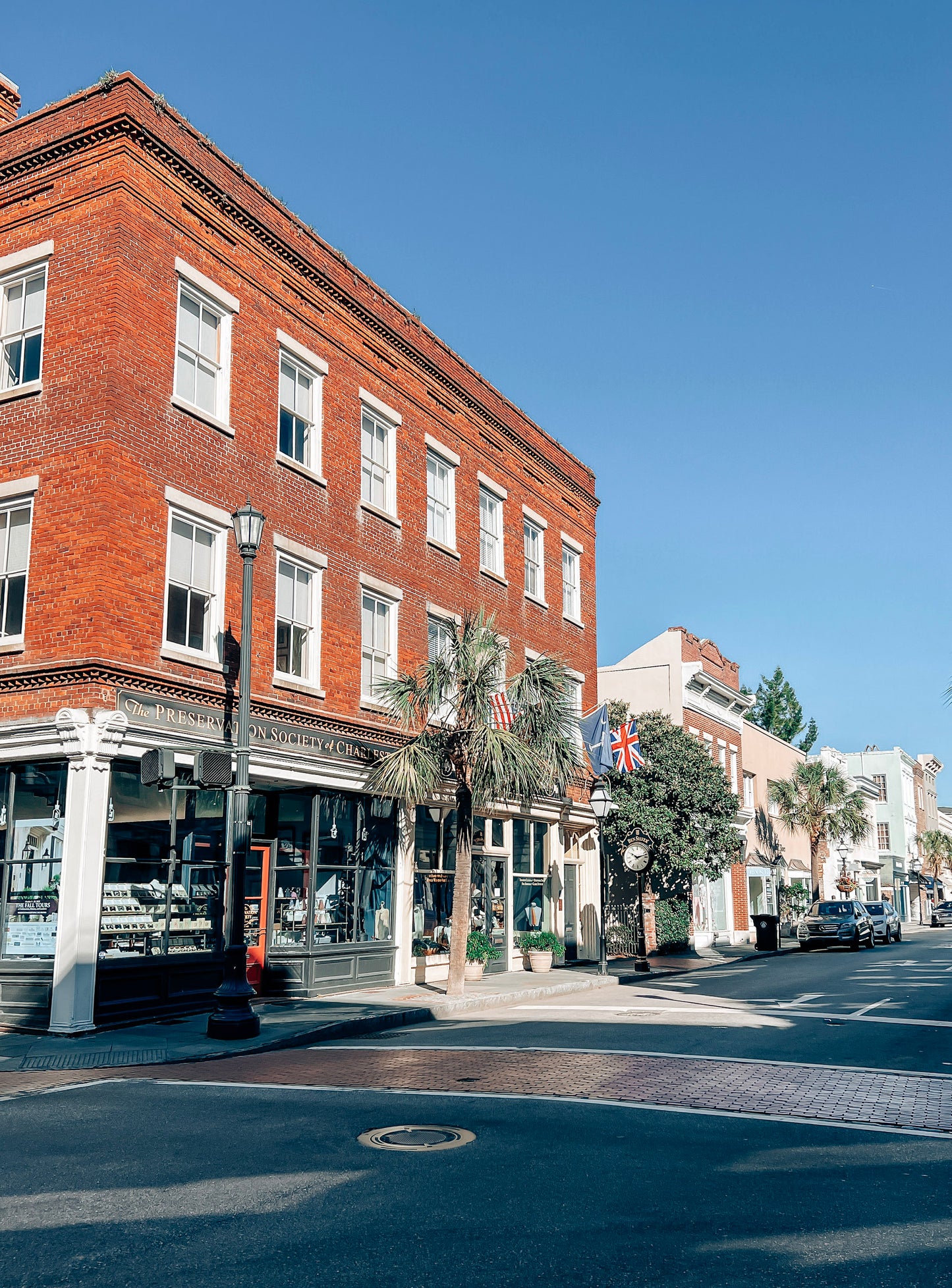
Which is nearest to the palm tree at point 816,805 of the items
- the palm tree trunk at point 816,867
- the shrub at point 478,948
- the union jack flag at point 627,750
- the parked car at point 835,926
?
the palm tree trunk at point 816,867

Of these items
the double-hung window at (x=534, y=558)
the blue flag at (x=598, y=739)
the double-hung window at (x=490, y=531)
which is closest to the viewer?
the double-hung window at (x=490, y=531)

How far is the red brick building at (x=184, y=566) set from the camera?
15062 millimetres

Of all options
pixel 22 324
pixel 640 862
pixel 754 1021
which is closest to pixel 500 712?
pixel 754 1021

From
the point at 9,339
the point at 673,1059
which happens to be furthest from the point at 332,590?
the point at 673,1059

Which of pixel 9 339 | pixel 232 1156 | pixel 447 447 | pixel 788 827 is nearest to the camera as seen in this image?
pixel 232 1156

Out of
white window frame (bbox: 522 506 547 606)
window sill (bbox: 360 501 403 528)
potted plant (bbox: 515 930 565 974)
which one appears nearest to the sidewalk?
potted plant (bbox: 515 930 565 974)

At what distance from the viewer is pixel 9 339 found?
17.1 m

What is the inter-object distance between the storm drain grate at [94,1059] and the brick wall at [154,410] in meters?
4.37

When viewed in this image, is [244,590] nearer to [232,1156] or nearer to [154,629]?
[154,629]

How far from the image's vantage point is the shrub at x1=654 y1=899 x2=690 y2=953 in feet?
111

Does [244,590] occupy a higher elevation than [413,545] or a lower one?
lower

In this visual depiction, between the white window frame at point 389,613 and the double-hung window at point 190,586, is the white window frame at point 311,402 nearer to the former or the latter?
the white window frame at point 389,613

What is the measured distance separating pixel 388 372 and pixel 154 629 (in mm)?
9108

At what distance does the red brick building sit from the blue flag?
198 inches
